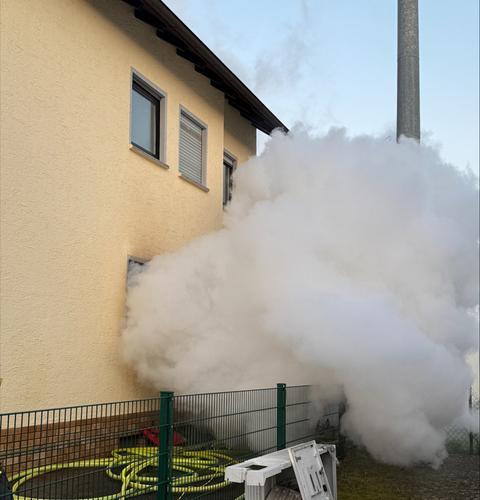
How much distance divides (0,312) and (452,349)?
18.0ft

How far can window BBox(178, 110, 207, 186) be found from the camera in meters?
10.9

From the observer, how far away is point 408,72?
11.6 metres

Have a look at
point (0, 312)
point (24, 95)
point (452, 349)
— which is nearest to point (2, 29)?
point (24, 95)

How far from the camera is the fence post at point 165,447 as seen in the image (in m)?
5.23

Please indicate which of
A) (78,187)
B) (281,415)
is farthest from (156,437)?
(78,187)

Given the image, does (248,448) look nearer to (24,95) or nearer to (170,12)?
(24,95)

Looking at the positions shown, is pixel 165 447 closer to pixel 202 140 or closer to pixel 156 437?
pixel 156 437

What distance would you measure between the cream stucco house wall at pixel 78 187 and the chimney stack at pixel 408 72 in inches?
133

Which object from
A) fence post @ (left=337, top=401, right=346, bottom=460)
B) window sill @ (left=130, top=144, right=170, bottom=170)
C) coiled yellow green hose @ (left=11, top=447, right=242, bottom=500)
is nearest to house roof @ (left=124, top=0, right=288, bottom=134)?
window sill @ (left=130, top=144, right=170, bottom=170)

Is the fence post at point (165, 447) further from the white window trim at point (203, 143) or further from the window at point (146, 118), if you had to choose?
the white window trim at point (203, 143)

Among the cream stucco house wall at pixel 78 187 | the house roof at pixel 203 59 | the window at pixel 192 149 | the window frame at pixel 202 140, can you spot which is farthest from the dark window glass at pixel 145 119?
the house roof at pixel 203 59

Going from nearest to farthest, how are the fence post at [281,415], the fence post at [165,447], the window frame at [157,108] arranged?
the fence post at [165,447] < the fence post at [281,415] < the window frame at [157,108]

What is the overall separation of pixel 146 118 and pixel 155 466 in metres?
5.81

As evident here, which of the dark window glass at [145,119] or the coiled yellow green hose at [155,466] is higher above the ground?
the dark window glass at [145,119]
